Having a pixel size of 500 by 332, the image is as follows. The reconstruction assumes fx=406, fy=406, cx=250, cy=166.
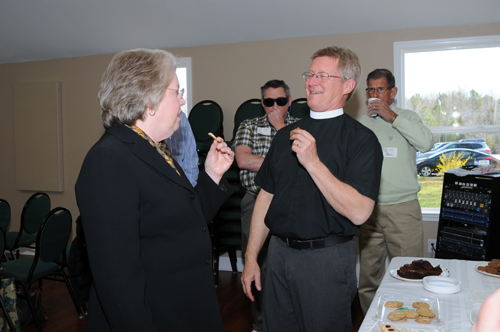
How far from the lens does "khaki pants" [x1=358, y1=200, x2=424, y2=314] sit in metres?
3.03

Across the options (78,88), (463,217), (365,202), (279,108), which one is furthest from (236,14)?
(365,202)

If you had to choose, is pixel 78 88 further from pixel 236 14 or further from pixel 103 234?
pixel 103 234

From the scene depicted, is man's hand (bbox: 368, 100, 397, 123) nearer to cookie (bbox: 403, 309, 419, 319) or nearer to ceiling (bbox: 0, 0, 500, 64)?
ceiling (bbox: 0, 0, 500, 64)

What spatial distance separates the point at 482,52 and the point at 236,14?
246 centimetres

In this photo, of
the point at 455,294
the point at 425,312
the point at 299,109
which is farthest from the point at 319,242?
the point at 299,109

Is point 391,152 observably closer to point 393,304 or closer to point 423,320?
point 393,304

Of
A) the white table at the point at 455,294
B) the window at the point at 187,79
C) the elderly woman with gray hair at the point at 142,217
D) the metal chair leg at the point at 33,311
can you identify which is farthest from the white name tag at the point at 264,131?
the metal chair leg at the point at 33,311

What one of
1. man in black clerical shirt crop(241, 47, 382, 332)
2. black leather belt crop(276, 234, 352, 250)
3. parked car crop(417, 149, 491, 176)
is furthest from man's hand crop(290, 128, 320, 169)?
parked car crop(417, 149, 491, 176)

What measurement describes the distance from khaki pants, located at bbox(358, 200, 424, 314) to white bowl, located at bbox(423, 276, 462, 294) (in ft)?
4.22

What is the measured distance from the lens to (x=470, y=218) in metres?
3.08

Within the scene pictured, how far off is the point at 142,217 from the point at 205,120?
3.51 m

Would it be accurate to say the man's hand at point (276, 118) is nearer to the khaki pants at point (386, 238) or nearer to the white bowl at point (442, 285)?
the khaki pants at point (386, 238)

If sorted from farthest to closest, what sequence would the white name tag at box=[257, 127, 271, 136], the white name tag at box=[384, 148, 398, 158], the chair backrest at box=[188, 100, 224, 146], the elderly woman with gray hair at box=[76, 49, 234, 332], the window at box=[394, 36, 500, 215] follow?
the chair backrest at box=[188, 100, 224, 146] → the window at box=[394, 36, 500, 215] → the white name tag at box=[257, 127, 271, 136] → the white name tag at box=[384, 148, 398, 158] → the elderly woman with gray hair at box=[76, 49, 234, 332]

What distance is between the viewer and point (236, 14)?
4223mm
